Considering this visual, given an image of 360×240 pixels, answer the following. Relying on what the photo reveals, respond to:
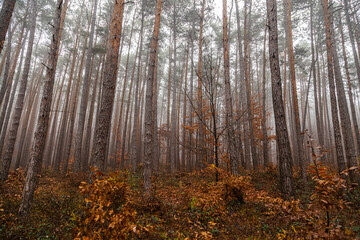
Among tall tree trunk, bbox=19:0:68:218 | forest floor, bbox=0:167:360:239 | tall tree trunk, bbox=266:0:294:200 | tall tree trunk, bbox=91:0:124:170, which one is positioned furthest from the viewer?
tall tree trunk, bbox=266:0:294:200

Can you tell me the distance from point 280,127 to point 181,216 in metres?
4.11

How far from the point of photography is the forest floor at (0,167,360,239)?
8.45 ft

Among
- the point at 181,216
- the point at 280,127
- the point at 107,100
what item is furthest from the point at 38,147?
the point at 280,127

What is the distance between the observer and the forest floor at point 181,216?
2.58 meters

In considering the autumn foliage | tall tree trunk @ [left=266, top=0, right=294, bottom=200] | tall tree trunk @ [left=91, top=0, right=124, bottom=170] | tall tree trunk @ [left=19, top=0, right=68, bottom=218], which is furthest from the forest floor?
tall tree trunk @ [left=91, top=0, right=124, bottom=170]

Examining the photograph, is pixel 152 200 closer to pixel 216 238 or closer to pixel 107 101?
pixel 216 238

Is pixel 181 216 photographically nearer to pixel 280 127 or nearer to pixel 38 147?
pixel 280 127

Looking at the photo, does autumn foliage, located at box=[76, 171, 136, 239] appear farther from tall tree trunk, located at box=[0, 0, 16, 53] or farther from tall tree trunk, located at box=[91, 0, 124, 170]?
tall tree trunk, located at box=[0, 0, 16, 53]

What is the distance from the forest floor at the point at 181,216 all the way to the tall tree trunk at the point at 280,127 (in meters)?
0.66

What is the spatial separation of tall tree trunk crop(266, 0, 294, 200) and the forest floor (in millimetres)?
658

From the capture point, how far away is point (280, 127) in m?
5.54

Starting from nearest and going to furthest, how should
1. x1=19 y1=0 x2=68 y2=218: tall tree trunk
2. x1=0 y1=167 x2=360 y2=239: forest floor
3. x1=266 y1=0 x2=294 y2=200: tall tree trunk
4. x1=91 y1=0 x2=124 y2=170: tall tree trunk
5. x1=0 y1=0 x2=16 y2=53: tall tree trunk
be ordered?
x1=0 y1=167 x2=360 y2=239: forest floor, x1=0 y1=0 x2=16 y2=53: tall tree trunk, x1=19 y1=0 x2=68 y2=218: tall tree trunk, x1=91 y1=0 x2=124 y2=170: tall tree trunk, x1=266 y1=0 x2=294 y2=200: tall tree trunk

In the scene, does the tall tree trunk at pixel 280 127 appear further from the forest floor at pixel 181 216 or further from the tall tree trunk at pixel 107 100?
the tall tree trunk at pixel 107 100

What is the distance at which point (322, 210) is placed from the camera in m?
2.45
